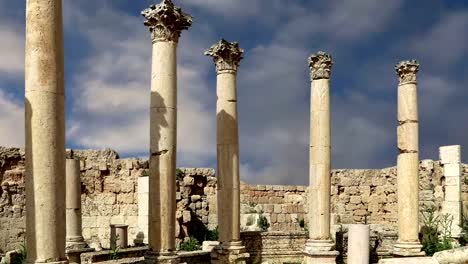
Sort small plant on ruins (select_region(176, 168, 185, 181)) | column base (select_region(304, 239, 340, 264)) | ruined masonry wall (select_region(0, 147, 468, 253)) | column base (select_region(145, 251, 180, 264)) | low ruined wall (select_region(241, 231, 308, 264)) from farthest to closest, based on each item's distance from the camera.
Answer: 1. small plant on ruins (select_region(176, 168, 185, 181))
2. ruined masonry wall (select_region(0, 147, 468, 253))
3. low ruined wall (select_region(241, 231, 308, 264))
4. column base (select_region(304, 239, 340, 264))
5. column base (select_region(145, 251, 180, 264))

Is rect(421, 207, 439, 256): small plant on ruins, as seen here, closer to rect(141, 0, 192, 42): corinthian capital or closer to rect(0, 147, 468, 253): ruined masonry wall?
rect(0, 147, 468, 253): ruined masonry wall

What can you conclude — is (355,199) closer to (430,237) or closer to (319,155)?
(430,237)

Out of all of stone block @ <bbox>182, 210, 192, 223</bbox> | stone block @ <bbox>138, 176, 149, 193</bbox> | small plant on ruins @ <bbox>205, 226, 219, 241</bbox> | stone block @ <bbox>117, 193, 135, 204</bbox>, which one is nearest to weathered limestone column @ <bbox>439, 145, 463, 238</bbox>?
small plant on ruins @ <bbox>205, 226, 219, 241</bbox>

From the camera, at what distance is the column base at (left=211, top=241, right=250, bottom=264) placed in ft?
61.3

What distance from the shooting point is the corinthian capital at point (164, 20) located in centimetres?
1571

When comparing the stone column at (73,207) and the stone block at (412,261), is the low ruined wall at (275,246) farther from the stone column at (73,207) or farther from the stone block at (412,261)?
the stone block at (412,261)

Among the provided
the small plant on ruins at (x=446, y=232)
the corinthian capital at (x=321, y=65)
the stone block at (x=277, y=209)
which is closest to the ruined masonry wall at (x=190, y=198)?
the stone block at (x=277, y=209)

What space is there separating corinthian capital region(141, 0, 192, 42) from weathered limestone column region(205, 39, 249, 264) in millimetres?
3557

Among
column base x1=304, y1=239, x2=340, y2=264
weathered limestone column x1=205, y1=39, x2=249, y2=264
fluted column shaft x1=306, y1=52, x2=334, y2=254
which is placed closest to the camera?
Answer: weathered limestone column x1=205, y1=39, x2=249, y2=264

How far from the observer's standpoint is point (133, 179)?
91.5 feet

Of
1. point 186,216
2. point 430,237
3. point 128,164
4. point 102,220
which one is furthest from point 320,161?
point 102,220

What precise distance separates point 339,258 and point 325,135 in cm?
548

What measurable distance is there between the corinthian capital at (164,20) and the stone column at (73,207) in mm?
7521

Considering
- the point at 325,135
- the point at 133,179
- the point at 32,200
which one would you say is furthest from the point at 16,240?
the point at 32,200
